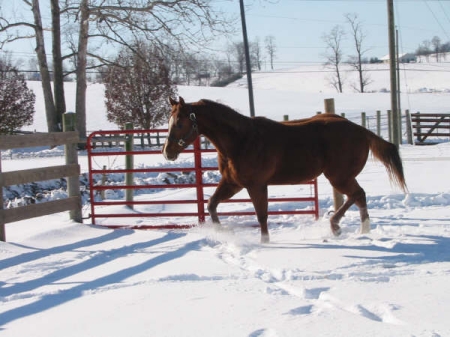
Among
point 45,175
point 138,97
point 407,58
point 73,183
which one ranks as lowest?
point 73,183

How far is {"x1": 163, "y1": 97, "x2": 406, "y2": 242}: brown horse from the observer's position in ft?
20.5

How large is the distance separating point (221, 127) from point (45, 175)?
2.70 metres

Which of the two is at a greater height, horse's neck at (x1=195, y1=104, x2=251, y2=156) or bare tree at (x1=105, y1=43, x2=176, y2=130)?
bare tree at (x1=105, y1=43, x2=176, y2=130)

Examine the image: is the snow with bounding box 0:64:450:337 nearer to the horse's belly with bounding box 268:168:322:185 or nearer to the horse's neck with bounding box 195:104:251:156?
the horse's belly with bounding box 268:168:322:185

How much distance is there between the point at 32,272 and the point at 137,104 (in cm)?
2579

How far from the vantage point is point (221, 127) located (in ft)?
20.7

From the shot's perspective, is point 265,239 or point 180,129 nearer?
point 180,129

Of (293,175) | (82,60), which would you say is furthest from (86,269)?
(82,60)

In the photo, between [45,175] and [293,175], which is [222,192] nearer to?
[293,175]

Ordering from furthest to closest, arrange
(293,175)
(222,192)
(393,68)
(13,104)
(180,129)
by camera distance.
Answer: (13,104) < (393,68) < (222,192) < (293,175) < (180,129)

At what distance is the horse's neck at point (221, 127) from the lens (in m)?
6.29

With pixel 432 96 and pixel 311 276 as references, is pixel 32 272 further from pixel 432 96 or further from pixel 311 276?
pixel 432 96

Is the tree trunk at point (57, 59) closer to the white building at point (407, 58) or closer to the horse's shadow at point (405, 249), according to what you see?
the horse's shadow at point (405, 249)

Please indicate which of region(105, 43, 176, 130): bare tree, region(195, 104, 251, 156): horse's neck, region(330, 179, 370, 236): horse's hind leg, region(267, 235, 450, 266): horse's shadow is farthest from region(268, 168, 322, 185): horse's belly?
region(105, 43, 176, 130): bare tree
